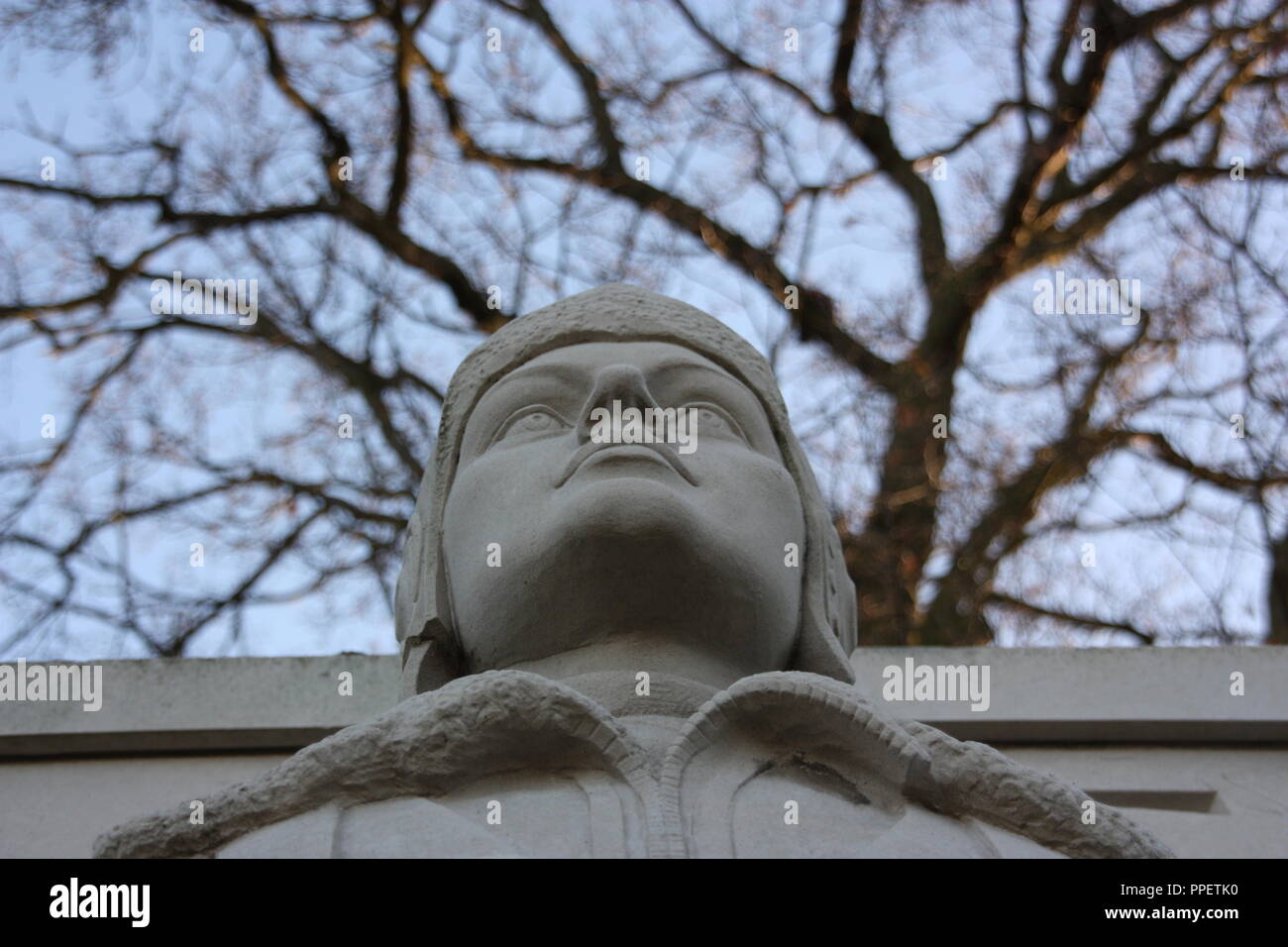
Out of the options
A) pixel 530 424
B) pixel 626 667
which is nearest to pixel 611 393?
pixel 530 424

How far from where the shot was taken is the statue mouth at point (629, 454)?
4.45 m

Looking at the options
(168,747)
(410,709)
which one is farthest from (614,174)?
(410,709)

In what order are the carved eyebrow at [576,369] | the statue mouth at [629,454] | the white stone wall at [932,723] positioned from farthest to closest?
1. the white stone wall at [932,723]
2. the carved eyebrow at [576,369]
3. the statue mouth at [629,454]

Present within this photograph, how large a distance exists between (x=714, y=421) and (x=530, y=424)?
1.36 ft

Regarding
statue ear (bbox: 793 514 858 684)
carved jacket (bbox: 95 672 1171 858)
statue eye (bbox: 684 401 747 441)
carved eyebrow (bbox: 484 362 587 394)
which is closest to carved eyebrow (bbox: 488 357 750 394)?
carved eyebrow (bbox: 484 362 587 394)

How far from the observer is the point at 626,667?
4375 millimetres

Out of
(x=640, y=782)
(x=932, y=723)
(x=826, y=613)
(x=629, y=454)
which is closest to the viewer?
(x=640, y=782)

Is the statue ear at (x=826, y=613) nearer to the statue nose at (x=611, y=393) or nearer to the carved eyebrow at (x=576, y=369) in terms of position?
the carved eyebrow at (x=576, y=369)

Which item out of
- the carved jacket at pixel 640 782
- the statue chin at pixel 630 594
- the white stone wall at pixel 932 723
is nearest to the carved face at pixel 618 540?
the statue chin at pixel 630 594

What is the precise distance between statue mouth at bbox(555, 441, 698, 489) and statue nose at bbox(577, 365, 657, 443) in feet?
0.16

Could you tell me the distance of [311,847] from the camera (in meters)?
3.68

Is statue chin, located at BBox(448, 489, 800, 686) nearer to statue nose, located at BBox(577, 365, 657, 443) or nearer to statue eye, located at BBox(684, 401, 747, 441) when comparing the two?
statue nose, located at BBox(577, 365, 657, 443)

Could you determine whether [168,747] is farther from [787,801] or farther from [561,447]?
[787,801]

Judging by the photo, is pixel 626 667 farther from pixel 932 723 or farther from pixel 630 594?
pixel 932 723
